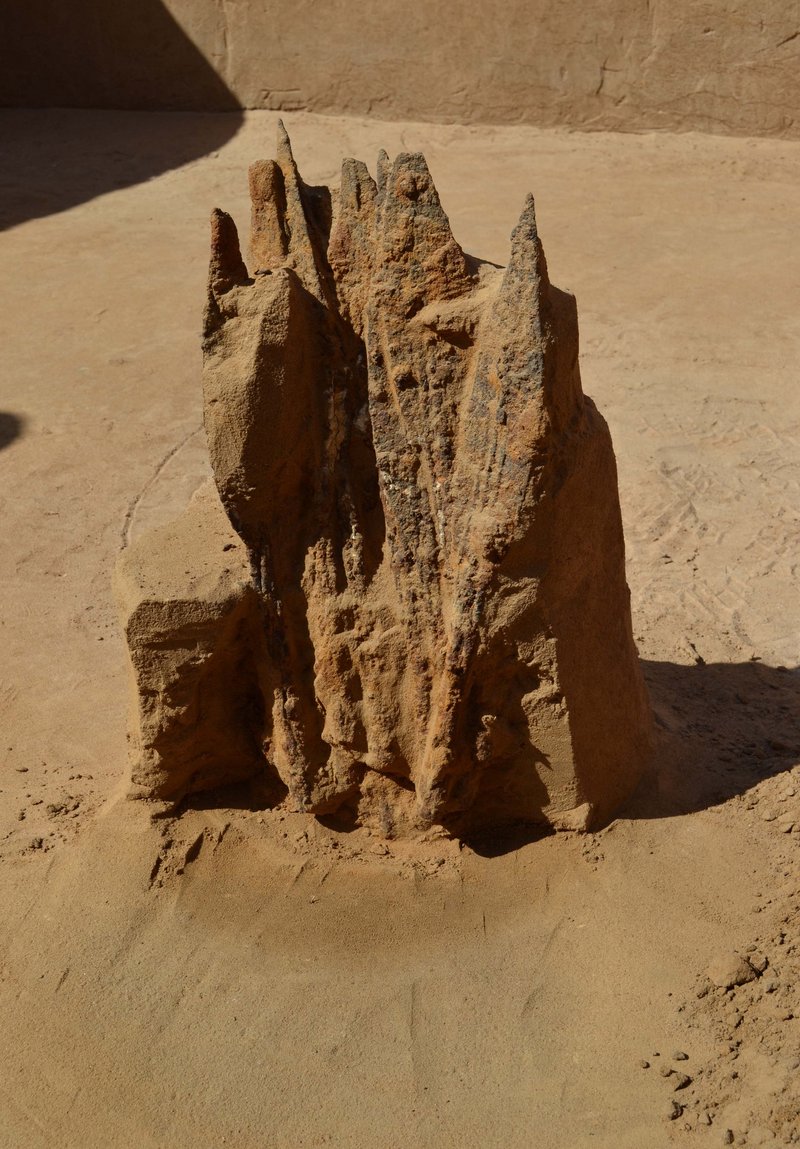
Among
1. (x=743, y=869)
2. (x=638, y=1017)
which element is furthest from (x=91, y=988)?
(x=743, y=869)

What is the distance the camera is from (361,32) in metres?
12.2

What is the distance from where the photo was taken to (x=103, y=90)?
42.1 ft

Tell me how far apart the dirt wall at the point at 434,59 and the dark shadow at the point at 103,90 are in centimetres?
2

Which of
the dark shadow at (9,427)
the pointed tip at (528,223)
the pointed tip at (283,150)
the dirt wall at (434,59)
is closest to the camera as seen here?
the pointed tip at (528,223)

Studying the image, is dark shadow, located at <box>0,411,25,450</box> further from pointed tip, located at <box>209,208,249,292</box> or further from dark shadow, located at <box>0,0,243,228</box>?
dark shadow, located at <box>0,0,243,228</box>

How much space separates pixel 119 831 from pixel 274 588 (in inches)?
40.1

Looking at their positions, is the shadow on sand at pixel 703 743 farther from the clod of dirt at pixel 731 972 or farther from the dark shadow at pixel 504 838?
the clod of dirt at pixel 731 972

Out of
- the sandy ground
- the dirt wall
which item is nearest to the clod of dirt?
the sandy ground

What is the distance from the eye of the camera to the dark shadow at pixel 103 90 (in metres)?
12.2

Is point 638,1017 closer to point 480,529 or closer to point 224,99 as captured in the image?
point 480,529

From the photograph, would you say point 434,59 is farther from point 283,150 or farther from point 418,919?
point 418,919

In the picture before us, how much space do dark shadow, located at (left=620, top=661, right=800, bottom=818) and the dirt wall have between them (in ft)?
26.1

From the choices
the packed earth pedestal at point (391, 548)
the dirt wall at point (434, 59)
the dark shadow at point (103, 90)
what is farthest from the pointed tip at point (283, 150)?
the dirt wall at point (434, 59)

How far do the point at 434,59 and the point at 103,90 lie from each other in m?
3.33
